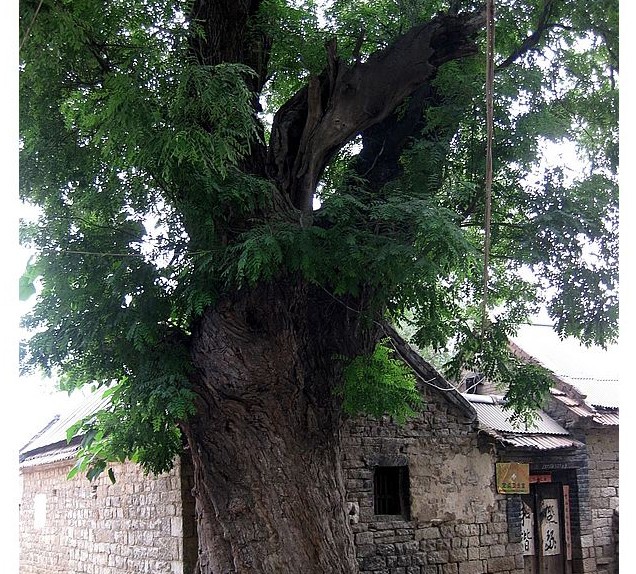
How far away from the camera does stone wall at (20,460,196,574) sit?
17.7 feet

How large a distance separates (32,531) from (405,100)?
571cm

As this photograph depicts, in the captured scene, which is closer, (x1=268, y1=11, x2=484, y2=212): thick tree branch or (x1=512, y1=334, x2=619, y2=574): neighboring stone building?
(x1=268, y1=11, x2=484, y2=212): thick tree branch

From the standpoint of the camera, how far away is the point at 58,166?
3879 mm

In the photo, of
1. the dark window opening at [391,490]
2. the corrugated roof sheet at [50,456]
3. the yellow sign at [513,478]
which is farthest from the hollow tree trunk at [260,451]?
A: the yellow sign at [513,478]

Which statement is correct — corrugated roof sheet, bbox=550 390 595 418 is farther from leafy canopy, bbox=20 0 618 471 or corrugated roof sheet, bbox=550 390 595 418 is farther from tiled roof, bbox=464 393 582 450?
leafy canopy, bbox=20 0 618 471

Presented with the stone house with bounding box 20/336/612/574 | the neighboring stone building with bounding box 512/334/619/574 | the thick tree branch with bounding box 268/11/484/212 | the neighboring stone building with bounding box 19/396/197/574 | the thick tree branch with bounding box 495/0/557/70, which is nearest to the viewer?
the thick tree branch with bounding box 268/11/484/212

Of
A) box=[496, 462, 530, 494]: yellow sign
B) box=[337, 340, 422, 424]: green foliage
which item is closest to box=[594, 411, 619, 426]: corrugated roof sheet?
box=[496, 462, 530, 494]: yellow sign

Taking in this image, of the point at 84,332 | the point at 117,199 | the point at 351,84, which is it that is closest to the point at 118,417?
the point at 84,332

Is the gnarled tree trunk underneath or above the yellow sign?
above

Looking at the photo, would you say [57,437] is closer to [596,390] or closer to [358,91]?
[358,91]

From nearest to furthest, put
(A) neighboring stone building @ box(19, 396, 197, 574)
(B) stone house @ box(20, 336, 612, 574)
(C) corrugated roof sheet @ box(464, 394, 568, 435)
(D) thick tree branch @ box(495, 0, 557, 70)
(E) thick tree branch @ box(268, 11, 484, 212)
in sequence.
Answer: (E) thick tree branch @ box(268, 11, 484, 212)
(D) thick tree branch @ box(495, 0, 557, 70)
(A) neighboring stone building @ box(19, 396, 197, 574)
(B) stone house @ box(20, 336, 612, 574)
(C) corrugated roof sheet @ box(464, 394, 568, 435)

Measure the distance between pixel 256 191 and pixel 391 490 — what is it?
3.06 metres

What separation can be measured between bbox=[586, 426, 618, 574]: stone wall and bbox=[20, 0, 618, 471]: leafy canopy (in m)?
2.67
